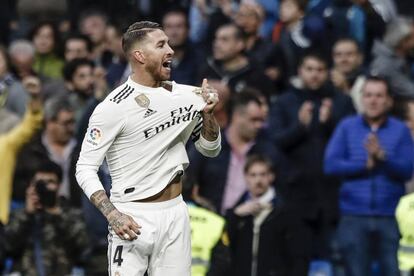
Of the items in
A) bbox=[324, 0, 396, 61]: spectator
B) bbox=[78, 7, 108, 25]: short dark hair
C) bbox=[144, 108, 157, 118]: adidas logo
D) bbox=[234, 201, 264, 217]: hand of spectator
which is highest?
bbox=[78, 7, 108, 25]: short dark hair

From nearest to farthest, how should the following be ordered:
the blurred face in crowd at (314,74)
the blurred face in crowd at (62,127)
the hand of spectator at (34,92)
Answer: the hand of spectator at (34,92)
the blurred face in crowd at (314,74)
the blurred face in crowd at (62,127)

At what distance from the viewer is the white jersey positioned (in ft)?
29.2

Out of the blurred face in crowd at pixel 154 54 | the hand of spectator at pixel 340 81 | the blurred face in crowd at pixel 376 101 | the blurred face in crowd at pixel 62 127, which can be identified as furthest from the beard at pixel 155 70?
the hand of spectator at pixel 340 81

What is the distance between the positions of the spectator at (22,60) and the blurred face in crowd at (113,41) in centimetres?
92

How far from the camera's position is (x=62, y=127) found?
13977 mm

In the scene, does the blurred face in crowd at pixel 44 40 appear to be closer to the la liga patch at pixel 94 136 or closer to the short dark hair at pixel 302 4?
Result: the short dark hair at pixel 302 4

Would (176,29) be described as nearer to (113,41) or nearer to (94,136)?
(113,41)

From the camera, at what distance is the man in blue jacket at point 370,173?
12375 mm

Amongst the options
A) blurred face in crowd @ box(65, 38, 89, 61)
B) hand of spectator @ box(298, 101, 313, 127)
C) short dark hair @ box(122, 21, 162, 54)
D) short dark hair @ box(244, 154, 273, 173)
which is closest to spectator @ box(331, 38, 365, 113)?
hand of spectator @ box(298, 101, 313, 127)

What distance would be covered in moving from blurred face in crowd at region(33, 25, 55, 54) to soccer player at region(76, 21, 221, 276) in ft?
23.9

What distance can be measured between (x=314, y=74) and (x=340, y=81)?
0.57 m

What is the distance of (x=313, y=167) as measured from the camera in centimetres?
1338

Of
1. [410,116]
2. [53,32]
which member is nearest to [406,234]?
[410,116]

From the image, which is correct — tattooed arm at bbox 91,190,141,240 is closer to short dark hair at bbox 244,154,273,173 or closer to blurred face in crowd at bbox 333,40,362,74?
short dark hair at bbox 244,154,273,173
